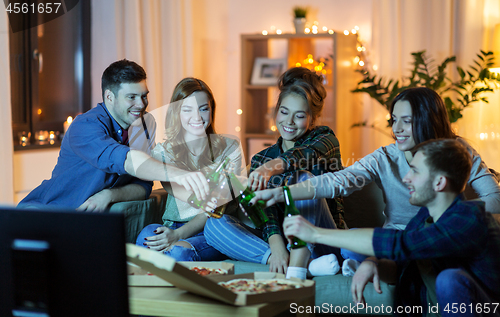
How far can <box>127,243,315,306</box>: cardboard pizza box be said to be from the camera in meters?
0.97

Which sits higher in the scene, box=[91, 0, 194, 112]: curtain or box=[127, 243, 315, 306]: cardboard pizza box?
box=[91, 0, 194, 112]: curtain

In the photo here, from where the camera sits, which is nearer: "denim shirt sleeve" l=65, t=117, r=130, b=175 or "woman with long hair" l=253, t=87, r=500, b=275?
"woman with long hair" l=253, t=87, r=500, b=275

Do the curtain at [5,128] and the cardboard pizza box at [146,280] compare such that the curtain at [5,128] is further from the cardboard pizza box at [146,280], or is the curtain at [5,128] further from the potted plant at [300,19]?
the potted plant at [300,19]

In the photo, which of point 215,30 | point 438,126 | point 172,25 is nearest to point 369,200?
point 438,126

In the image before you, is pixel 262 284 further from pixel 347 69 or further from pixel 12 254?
pixel 347 69

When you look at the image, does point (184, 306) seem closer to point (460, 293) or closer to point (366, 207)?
point (460, 293)

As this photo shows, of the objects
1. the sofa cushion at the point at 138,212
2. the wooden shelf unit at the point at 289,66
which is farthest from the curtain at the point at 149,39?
the sofa cushion at the point at 138,212

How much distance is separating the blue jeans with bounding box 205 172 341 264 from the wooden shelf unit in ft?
7.03

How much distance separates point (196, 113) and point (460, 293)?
4.10 feet

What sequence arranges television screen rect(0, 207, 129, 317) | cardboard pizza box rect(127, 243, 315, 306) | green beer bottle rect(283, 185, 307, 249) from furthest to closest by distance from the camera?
green beer bottle rect(283, 185, 307, 249) < cardboard pizza box rect(127, 243, 315, 306) < television screen rect(0, 207, 129, 317)

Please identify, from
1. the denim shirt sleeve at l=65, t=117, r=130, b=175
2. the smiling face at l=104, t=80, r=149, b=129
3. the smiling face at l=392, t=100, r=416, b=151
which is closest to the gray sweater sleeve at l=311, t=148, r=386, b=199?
the smiling face at l=392, t=100, r=416, b=151

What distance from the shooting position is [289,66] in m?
4.10

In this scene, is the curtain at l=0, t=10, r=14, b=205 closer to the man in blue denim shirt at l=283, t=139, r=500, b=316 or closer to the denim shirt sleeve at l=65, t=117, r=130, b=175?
the denim shirt sleeve at l=65, t=117, r=130, b=175

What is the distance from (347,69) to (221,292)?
3232 millimetres
